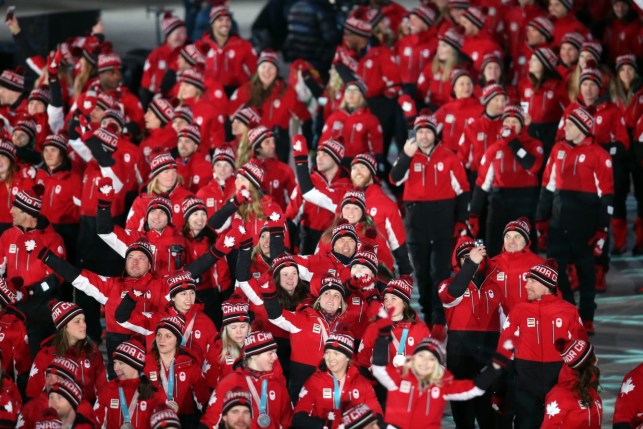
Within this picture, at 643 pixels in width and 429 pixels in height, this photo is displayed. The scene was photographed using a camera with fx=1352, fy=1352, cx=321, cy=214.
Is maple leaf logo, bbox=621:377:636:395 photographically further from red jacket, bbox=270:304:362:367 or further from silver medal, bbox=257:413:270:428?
silver medal, bbox=257:413:270:428

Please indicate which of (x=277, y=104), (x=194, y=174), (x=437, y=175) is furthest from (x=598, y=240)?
(x=277, y=104)

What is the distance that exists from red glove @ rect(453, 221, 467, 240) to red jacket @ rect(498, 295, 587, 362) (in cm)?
247

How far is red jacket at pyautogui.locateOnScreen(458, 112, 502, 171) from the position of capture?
1341 cm

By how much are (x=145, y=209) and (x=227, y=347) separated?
2.36m

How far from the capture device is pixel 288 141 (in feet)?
50.6

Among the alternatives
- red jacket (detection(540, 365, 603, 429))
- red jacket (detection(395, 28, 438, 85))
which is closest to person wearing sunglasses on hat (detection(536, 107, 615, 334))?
red jacket (detection(540, 365, 603, 429))

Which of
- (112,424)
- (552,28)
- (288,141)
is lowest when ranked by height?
(112,424)

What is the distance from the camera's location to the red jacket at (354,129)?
549 inches

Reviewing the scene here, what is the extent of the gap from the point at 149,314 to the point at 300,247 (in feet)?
9.24

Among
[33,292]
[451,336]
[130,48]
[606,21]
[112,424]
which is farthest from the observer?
[130,48]

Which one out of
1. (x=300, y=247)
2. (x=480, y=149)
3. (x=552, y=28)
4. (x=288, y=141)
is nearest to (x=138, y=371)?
(x=300, y=247)

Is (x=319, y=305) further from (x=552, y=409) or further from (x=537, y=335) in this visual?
(x=552, y=409)

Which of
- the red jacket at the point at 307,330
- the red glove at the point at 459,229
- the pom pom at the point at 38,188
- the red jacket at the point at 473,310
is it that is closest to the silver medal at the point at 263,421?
the red jacket at the point at 307,330

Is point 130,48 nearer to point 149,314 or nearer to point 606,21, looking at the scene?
point 606,21
